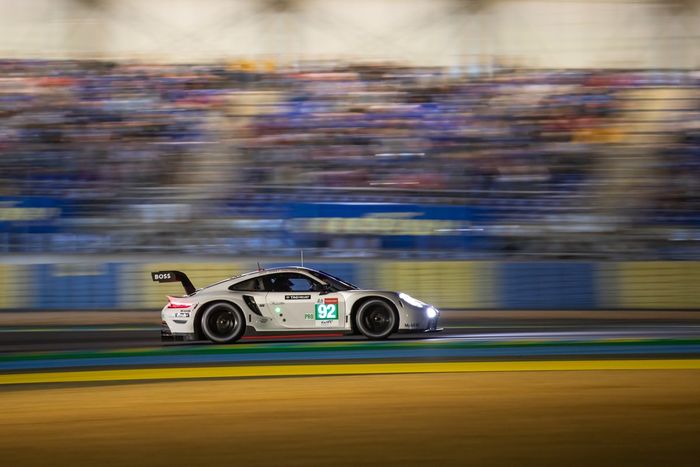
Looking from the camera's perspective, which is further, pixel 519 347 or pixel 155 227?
pixel 155 227

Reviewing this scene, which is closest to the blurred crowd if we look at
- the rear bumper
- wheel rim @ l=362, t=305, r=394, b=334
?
wheel rim @ l=362, t=305, r=394, b=334

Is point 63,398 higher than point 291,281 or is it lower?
lower

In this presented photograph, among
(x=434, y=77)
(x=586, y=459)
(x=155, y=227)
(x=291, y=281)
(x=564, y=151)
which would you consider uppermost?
(x=434, y=77)

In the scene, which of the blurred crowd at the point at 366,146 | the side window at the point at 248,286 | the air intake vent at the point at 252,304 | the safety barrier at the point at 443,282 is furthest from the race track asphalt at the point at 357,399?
the blurred crowd at the point at 366,146

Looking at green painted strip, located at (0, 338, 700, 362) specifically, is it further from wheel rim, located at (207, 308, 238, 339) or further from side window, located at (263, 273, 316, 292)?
side window, located at (263, 273, 316, 292)

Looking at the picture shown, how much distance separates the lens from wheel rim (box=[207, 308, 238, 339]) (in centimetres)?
1005

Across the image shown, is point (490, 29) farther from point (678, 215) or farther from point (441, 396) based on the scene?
point (441, 396)

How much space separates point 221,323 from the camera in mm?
10094

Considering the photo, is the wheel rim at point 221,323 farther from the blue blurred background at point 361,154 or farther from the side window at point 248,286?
the blue blurred background at point 361,154

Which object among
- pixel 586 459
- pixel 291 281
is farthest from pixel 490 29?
pixel 586 459

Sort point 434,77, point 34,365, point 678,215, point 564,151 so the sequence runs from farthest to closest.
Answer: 1. point 434,77
2. point 564,151
3. point 678,215
4. point 34,365

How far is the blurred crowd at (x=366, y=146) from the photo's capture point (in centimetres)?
1520

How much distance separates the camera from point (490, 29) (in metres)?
18.5

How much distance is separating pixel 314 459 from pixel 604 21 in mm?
14735
